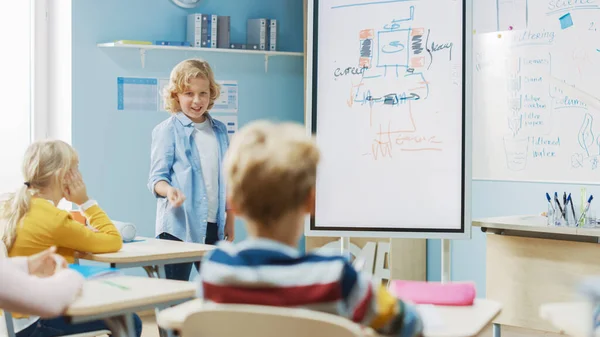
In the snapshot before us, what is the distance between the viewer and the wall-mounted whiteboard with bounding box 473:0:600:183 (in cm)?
484

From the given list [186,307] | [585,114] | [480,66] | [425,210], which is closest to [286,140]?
[186,307]

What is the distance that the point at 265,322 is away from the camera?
5.19 feet

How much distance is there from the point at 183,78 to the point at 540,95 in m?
2.39

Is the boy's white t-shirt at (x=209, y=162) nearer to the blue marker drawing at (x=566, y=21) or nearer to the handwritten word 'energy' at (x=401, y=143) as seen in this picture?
the handwritten word 'energy' at (x=401, y=143)

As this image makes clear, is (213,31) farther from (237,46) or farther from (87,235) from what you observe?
(87,235)

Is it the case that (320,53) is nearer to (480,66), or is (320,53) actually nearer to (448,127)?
(448,127)

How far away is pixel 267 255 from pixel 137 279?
114 centimetres

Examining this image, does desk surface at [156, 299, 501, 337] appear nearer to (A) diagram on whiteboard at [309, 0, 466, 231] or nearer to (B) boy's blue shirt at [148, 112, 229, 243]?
(A) diagram on whiteboard at [309, 0, 466, 231]

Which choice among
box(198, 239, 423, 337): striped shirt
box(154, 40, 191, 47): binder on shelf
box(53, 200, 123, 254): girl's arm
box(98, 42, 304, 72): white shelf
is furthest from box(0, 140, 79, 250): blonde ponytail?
box(154, 40, 191, 47): binder on shelf

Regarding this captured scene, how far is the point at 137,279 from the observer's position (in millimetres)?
2676

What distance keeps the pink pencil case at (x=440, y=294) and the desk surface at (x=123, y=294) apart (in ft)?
2.14

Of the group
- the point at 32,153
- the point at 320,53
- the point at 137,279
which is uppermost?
the point at 320,53

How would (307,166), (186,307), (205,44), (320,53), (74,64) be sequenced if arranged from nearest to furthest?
(307,166)
(186,307)
(320,53)
(74,64)
(205,44)

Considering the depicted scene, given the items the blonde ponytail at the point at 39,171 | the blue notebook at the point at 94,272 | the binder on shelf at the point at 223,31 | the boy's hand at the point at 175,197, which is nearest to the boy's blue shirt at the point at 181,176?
the boy's hand at the point at 175,197
